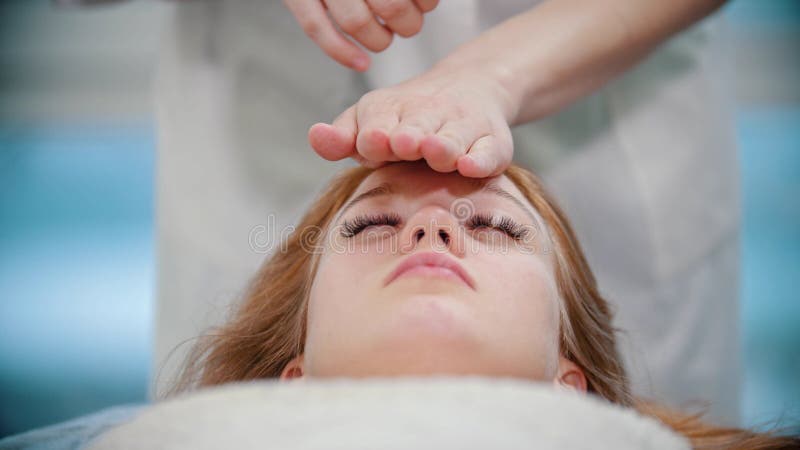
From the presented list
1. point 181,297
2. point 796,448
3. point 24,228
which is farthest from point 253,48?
point 24,228

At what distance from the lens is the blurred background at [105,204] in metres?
1.67

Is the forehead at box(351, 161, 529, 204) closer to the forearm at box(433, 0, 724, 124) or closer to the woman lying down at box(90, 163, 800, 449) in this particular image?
the woman lying down at box(90, 163, 800, 449)

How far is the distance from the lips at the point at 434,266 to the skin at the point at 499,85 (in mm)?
96

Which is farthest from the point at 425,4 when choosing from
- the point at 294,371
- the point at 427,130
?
the point at 294,371

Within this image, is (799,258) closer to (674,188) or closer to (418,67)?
(674,188)

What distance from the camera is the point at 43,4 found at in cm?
227

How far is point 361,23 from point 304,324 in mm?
380

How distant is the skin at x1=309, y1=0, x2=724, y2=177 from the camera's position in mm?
783

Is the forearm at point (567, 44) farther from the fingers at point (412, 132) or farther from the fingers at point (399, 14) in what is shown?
the fingers at point (412, 132)

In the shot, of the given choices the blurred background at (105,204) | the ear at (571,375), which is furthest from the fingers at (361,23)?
the blurred background at (105,204)

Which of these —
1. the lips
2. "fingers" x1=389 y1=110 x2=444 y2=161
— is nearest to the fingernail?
"fingers" x1=389 y1=110 x2=444 y2=161

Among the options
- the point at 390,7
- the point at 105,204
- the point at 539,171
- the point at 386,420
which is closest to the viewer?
the point at 386,420

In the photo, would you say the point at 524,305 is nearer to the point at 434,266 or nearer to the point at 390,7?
the point at 434,266

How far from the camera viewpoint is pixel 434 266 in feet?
2.48
